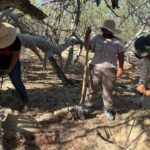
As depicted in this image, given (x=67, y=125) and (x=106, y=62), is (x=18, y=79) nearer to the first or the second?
(x=67, y=125)

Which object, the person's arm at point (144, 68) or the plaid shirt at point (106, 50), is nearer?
the plaid shirt at point (106, 50)

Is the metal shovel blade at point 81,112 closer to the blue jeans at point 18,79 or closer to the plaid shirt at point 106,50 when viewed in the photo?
the plaid shirt at point 106,50

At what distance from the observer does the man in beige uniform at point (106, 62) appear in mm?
7203

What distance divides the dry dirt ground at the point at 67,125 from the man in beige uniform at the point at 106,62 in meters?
0.40

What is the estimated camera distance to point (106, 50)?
7.23 meters

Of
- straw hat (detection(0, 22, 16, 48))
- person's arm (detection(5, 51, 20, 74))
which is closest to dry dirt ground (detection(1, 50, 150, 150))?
person's arm (detection(5, 51, 20, 74))

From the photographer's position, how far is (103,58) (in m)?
7.29

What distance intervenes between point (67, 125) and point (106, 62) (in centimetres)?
116

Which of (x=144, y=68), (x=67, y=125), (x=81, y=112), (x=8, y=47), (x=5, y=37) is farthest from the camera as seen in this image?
(x=144, y=68)

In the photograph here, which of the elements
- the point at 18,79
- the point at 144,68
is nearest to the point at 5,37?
the point at 18,79

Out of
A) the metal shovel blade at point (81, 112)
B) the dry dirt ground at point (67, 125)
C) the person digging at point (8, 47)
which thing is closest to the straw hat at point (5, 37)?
the person digging at point (8, 47)

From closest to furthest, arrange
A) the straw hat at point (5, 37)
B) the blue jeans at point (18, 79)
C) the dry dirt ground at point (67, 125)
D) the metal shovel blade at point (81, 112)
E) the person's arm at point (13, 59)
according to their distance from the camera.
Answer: the dry dirt ground at point (67, 125) → the straw hat at point (5, 37) → the person's arm at point (13, 59) → the metal shovel blade at point (81, 112) → the blue jeans at point (18, 79)

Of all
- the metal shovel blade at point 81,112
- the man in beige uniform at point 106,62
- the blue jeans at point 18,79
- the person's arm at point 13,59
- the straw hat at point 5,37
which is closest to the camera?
the straw hat at point 5,37

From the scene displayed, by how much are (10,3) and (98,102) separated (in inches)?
128
